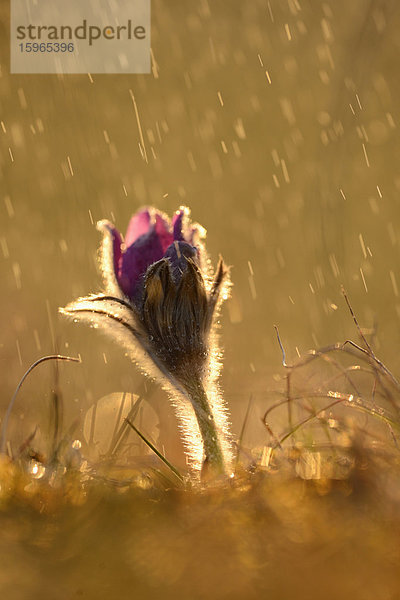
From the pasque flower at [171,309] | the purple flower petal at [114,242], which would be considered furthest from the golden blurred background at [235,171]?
the purple flower petal at [114,242]

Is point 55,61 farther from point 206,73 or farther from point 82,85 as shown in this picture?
point 206,73

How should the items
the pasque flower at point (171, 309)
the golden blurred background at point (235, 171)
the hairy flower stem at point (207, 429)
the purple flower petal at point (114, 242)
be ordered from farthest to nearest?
the golden blurred background at point (235, 171) → the purple flower petal at point (114, 242) → the pasque flower at point (171, 309) → the hairy flower stem at point (207, 429)

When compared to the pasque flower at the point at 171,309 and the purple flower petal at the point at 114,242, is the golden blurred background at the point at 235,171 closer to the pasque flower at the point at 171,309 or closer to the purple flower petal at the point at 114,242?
the pasque flower at the point at 171,309

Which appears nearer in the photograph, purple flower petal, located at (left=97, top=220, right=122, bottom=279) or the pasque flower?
the pasque flower

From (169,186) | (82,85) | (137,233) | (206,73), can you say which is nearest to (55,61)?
(82,85)

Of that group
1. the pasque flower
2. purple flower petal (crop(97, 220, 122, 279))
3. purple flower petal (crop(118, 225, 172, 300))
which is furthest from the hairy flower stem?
purple flower petal (crop(97, 220, 122, 279))

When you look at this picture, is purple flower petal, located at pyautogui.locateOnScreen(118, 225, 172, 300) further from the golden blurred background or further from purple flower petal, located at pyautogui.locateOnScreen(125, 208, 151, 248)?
the golden blurred background
